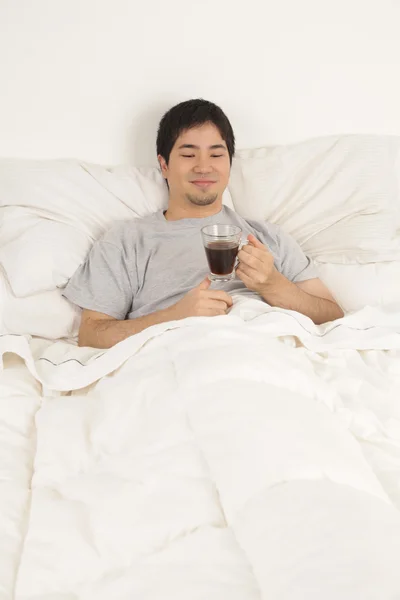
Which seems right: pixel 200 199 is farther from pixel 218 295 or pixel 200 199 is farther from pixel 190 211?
pixel 218 295

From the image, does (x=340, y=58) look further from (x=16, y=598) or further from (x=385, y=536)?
(x=16, y=598)

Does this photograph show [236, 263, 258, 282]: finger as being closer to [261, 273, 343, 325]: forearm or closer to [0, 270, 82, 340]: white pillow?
[261, 273, 343, 325]: forearm

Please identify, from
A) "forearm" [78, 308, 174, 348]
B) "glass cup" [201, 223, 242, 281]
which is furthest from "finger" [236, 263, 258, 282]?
"forearm" [78, 308, 174, 348]

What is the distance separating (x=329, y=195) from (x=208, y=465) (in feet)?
4.31

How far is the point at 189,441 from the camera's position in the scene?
3.40 ft

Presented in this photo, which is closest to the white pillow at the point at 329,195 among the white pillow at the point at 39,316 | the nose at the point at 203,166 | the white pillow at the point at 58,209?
the nose at the point at 203,166

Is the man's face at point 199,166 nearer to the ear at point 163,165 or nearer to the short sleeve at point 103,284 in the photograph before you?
the ear at point 163,165

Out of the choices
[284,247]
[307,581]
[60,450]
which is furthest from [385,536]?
[284,247]

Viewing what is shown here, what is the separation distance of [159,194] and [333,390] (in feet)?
3.48

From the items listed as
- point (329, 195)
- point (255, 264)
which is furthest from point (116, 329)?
point (329, 195)

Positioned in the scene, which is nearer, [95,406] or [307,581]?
[307,581]

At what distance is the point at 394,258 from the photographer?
193 cm

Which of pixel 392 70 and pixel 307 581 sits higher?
pixel 392 70

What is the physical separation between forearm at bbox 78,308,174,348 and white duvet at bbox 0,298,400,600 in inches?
6.6
